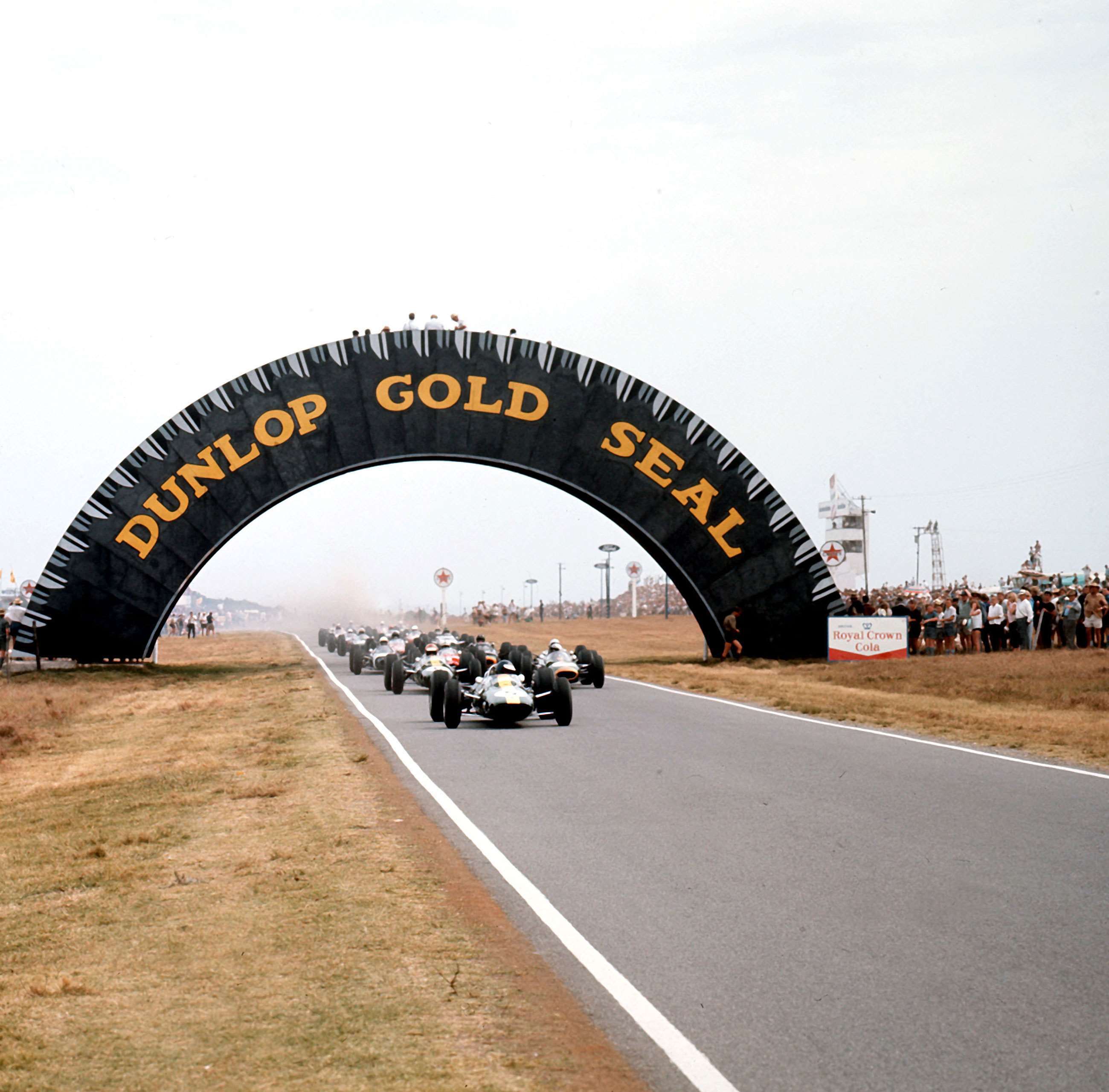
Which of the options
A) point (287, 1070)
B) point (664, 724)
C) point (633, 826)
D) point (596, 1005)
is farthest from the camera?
point (664, 724)

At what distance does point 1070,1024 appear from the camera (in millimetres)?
5633

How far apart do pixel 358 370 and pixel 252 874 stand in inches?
1149

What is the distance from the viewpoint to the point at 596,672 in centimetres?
2853

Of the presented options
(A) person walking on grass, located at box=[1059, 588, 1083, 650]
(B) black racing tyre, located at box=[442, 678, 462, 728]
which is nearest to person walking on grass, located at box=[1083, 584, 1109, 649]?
(A) person walking on grass, located at box=[1059, 588, 1083, 650]

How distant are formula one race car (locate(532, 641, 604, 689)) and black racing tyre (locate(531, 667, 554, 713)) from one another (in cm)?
477

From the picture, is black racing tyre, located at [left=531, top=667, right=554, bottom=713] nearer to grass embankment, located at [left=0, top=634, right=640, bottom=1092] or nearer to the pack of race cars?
the pack of race cars

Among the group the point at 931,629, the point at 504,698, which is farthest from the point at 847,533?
the point at 504,698

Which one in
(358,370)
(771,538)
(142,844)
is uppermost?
(358,370)

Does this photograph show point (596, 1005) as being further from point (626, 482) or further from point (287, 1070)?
point (626, 482)

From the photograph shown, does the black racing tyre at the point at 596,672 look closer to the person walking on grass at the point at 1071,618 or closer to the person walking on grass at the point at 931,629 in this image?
the person walking on grass at the point at 931,629

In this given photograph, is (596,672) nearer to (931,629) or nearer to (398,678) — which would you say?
(398,678)

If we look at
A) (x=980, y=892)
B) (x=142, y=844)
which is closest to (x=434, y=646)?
(x=142, y=844)

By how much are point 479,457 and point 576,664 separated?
481 inches

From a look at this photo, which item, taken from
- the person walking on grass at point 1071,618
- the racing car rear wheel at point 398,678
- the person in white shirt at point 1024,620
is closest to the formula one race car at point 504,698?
the racing car rear wheel at point 398,678
